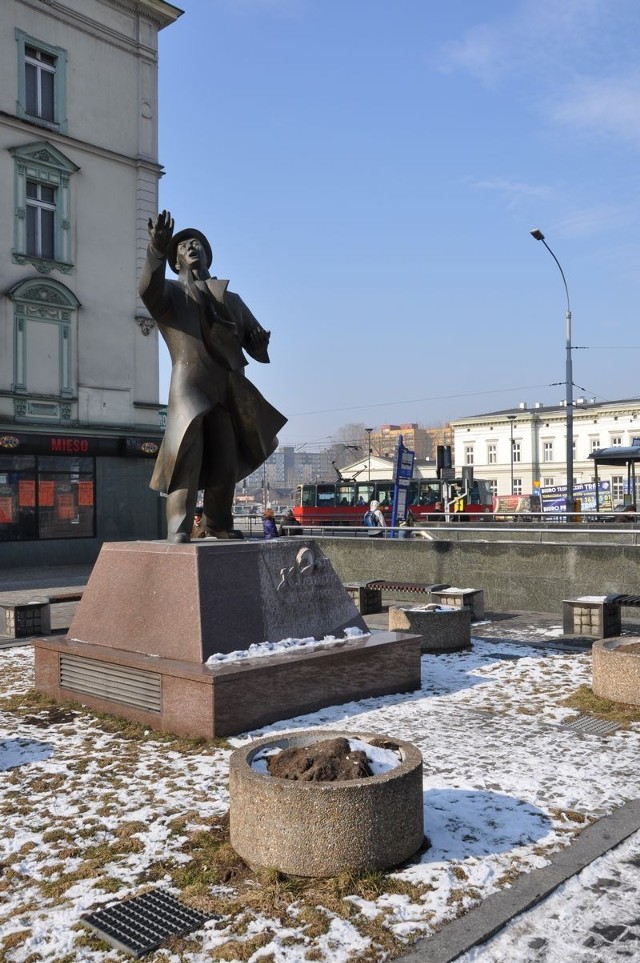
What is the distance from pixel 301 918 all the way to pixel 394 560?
11109 mm

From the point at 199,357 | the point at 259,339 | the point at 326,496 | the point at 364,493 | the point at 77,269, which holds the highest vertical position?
the point at 77,269

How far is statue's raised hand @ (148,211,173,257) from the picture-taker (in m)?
6.40

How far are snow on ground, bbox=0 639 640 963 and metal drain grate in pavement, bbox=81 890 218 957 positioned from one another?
0.18 ft

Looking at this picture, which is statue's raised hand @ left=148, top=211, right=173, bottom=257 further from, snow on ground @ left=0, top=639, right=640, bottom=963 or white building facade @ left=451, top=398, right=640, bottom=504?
white building facade @ left=451, top=398, right=640, bottom=504

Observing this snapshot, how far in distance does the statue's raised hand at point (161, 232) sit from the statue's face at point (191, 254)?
3.01 ft

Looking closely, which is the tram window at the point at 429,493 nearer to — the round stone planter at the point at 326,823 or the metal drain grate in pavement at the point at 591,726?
the metal drain grate in pavement at the point at 591,726

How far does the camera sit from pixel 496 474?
258ft

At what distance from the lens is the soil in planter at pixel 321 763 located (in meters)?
3.81

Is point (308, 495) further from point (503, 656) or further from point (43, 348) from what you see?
point (503, 656)

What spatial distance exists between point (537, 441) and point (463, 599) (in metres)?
68.3

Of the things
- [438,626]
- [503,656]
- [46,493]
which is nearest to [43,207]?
[46,493]

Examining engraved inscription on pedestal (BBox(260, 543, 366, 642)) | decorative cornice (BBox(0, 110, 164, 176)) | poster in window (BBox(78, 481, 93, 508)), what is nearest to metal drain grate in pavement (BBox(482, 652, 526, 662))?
engraved inscription on pedestal (BBox(260, 543, 366, 642))

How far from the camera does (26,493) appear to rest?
69.4 ft

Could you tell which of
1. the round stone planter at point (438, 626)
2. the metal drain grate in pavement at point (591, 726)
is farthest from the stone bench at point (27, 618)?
the metal drain grate in pavement at point (591, 726)
